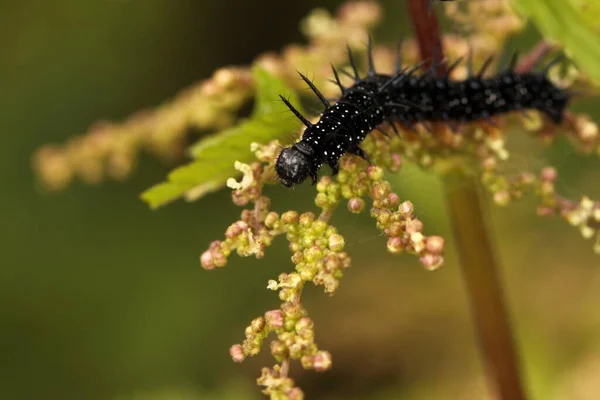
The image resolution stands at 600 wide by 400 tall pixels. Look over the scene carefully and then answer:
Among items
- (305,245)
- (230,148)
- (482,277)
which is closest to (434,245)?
(305,245)

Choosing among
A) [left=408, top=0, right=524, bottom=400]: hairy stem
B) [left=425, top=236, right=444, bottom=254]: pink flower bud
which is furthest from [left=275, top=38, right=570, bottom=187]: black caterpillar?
[left=425, top=236, right=444, bottom=254]: pink flower bud

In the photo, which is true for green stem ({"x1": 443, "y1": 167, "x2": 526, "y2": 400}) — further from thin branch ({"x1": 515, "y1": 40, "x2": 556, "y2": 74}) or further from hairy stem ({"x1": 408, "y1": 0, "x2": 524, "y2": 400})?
thin branch ({"x1": 515, "y1": 40, "x2": 556, "y2": 74})

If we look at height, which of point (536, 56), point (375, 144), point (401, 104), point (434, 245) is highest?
point (536, 56)

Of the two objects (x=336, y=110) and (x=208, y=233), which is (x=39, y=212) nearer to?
(x=208, y=233)

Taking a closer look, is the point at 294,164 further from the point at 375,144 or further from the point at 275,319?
the point at 275,319

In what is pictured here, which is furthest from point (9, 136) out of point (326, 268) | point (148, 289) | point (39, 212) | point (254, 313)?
point (326, 268)

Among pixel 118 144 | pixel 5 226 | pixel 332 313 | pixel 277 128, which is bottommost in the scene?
pixel 277 128
